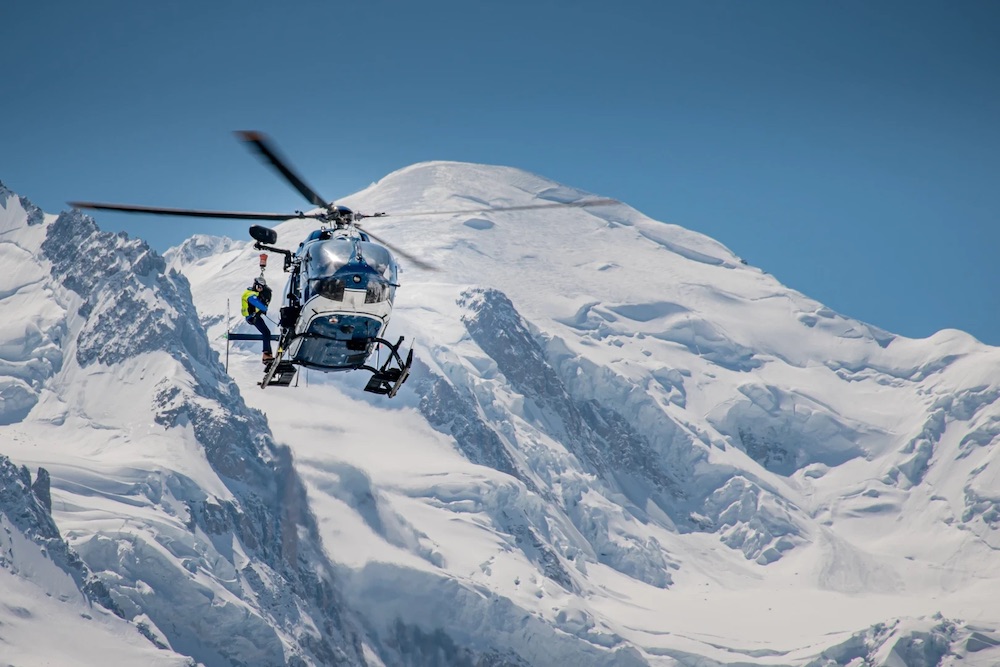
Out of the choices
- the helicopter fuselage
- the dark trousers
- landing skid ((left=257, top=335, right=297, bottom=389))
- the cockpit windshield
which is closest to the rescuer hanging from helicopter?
the dark trousers

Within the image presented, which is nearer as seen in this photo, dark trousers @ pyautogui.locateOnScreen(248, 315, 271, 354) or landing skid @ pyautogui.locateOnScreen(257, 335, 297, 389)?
landing skid @ pyautogui.locateOnScreen(257, 335, 297, 389)

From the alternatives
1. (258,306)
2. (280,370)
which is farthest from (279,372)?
(258,306)

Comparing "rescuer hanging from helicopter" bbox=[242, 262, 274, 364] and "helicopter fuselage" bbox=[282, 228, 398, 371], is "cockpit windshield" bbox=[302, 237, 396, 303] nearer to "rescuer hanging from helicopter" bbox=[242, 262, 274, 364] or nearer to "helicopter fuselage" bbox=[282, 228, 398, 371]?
"helicopter fuselage" bbox=[282, 228, 398, 371]

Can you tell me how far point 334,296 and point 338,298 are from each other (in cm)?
16

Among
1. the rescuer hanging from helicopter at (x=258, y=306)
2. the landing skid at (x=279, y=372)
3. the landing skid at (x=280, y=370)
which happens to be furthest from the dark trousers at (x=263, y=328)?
the landing skid at (x=279, y=372)

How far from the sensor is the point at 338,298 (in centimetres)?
5550

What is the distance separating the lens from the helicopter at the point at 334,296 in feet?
182

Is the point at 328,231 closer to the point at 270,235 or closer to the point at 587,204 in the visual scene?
the point at 270,235

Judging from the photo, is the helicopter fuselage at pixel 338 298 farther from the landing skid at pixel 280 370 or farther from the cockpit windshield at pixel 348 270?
the landing skid at pixel 280 370

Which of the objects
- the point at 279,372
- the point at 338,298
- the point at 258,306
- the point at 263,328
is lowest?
the point at 279,372

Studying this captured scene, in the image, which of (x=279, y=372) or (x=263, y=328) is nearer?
(x=279, y=372)

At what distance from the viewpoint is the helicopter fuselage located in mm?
55562

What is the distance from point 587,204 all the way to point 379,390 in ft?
40.9

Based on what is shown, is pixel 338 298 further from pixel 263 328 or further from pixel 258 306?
pixel 263 328
